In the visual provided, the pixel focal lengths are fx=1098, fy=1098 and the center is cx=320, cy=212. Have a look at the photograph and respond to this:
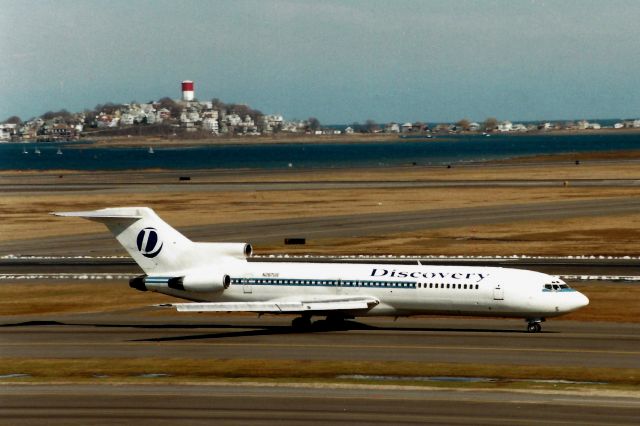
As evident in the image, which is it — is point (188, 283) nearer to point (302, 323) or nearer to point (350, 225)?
point (302, 323)

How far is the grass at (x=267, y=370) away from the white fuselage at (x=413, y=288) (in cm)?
861

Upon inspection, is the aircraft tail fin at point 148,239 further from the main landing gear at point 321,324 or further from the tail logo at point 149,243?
the main landing gear at point 321,324

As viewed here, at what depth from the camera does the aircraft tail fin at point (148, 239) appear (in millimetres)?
63469

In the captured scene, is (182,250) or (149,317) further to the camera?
(149,317)

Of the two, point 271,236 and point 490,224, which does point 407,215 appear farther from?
point 271,236

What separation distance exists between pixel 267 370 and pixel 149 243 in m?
16.9

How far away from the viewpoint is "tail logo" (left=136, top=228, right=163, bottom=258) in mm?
63812

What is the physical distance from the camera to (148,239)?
210 ft

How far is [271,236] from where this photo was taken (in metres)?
111

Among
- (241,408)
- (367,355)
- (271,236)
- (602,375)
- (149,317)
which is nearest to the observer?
(241,408)

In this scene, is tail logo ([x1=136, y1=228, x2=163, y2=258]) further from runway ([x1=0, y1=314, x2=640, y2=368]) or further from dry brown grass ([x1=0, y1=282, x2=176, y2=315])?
dry brown grass ([x1=0, y1=282, x2=176, y2=315])

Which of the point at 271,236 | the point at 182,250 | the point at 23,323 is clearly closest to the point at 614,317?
the point at 182,250

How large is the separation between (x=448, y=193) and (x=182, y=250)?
99832mm

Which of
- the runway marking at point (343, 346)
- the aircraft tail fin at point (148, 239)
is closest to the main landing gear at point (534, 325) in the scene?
the runway marking at point (343, 346)
